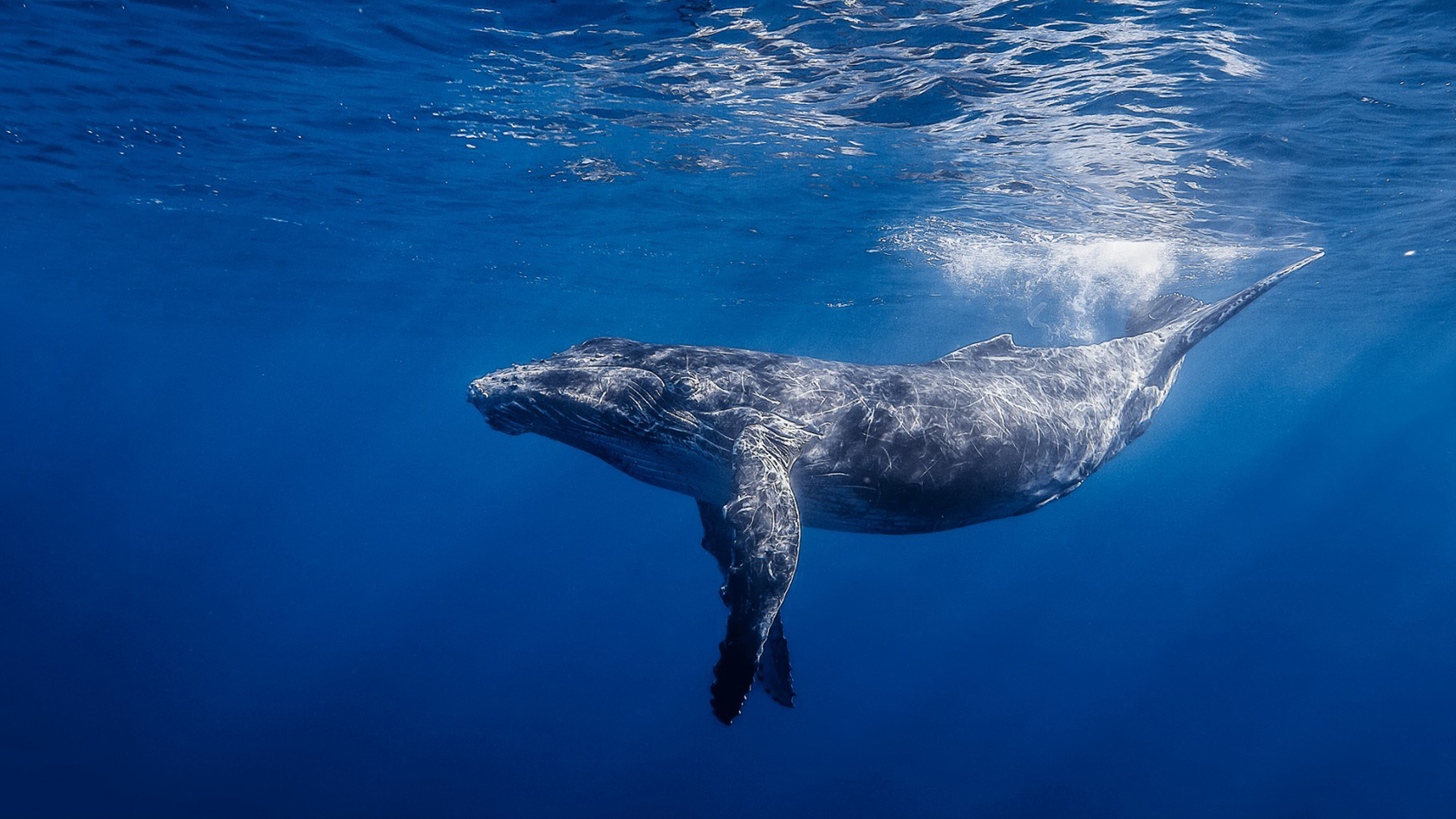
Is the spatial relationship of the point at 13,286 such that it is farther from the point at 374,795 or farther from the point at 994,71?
the point at 994,71

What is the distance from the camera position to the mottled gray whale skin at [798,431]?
5.54 m

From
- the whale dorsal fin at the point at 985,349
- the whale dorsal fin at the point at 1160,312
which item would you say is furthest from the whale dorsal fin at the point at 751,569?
the whale dorsal fin at the point at 1160,312

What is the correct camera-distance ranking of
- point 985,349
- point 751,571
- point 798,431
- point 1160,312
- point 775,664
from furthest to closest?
point 1160,312, point 985,349, point 775,664, point 798,431, point 751,571

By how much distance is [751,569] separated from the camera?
4.40 m

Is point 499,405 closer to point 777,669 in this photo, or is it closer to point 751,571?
point 751,571

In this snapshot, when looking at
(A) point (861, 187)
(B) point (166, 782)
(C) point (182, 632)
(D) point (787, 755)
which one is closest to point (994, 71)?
(A) point (861, 187)

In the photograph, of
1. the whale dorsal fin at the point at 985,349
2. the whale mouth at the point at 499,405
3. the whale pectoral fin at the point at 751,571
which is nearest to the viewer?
the whale pectoral fin at the point at 751,571

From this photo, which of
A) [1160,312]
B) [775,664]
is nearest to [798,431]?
[775,664]

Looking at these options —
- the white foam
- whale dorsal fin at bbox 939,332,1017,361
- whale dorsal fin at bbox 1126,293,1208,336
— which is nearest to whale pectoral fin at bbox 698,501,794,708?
whale dorsal fin at bbox 939,332,1017,361

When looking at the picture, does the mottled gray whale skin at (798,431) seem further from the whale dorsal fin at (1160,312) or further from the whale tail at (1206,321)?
the whale dorsal fin at (1160,312)

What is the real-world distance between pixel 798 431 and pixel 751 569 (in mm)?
1542

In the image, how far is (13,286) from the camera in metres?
45.1

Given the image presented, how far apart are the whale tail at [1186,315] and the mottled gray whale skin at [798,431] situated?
2.85 m

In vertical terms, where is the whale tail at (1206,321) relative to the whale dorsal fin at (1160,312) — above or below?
above
